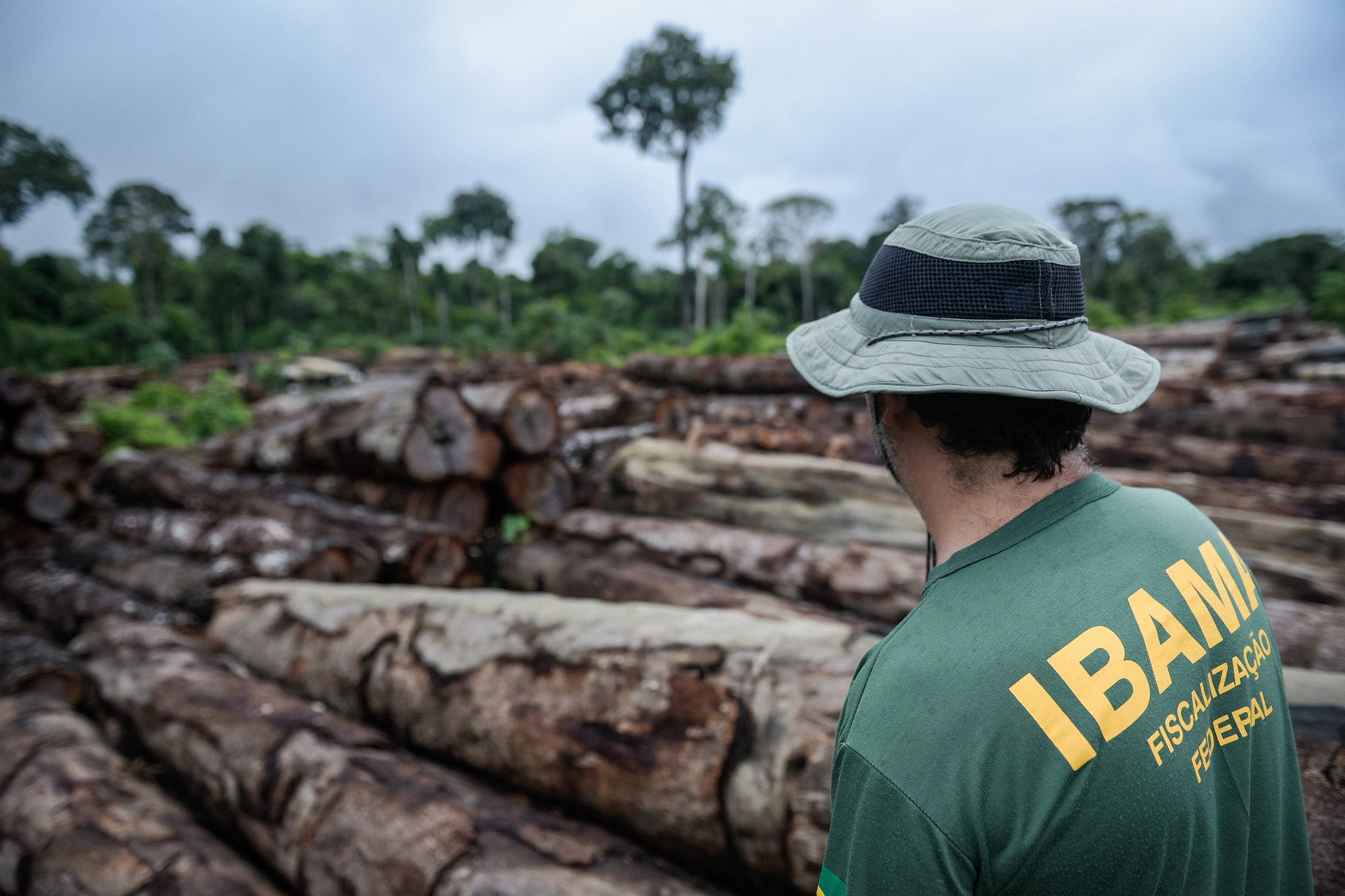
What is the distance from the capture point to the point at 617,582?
3.96m

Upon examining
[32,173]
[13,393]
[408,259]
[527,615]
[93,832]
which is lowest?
[93,832]

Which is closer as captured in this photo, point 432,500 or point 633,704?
point 633,704

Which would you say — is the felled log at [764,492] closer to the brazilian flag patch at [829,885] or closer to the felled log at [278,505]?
the felled log at [278,505]

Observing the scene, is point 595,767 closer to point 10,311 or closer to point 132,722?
point 132,722

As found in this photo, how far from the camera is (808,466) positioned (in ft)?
15.1

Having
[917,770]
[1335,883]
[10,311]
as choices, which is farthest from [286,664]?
[10,311]

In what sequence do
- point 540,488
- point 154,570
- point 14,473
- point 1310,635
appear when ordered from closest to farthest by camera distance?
point 1310,635
point 154,570
point 540,488
point 14,473

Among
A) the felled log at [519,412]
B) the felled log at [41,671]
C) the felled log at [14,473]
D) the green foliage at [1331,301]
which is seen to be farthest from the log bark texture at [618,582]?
the green foliage at [1331,301]

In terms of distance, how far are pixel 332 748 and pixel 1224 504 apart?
5177 mm

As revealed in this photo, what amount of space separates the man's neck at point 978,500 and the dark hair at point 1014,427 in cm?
2

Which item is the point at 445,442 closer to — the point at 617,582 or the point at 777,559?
the point at 617,582

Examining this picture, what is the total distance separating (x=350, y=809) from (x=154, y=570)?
363 centimetres

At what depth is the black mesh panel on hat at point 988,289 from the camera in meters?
0.94

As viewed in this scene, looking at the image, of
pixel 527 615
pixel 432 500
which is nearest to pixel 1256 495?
pixel 527 615
